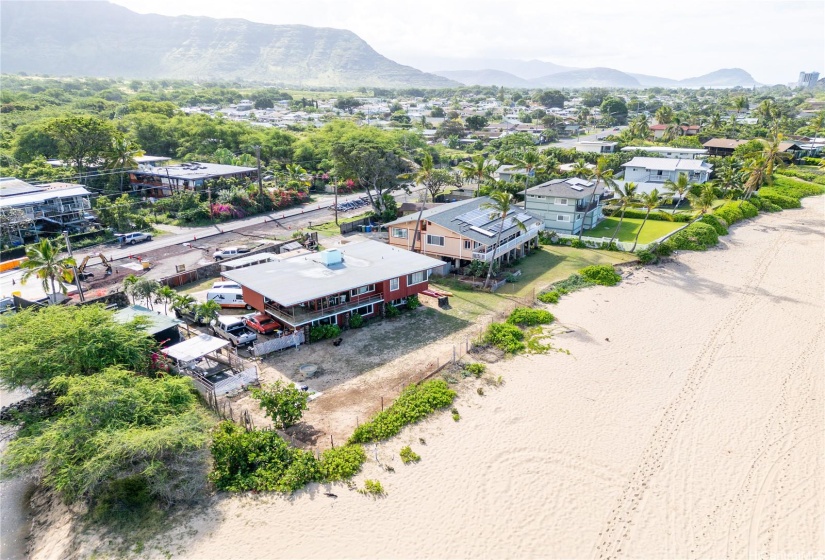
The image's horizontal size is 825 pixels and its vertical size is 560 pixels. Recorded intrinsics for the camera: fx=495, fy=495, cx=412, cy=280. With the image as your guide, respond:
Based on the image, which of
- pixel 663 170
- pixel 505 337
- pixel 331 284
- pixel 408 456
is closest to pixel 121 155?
pixel 331 284

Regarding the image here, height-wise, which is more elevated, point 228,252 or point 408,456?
point 228,252

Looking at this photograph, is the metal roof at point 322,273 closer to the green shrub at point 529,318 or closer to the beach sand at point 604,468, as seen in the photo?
the green shrub at point 529,318

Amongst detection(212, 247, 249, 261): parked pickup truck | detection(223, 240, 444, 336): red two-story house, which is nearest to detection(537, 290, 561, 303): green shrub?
detection(223, 240, 444, 336): red two-story house

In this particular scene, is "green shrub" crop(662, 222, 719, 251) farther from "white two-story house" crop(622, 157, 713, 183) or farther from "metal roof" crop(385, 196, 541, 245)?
"white two-story house" crop(622, 157, 713, 183)

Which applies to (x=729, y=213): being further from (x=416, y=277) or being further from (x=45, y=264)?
(x=45, y=264)

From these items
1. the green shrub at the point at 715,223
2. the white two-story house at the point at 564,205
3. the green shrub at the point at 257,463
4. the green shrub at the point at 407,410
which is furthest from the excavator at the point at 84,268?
the green shrub at the point at 715,223
